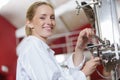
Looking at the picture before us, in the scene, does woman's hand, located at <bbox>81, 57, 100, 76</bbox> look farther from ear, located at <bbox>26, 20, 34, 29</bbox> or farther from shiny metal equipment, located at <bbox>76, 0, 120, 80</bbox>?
ear, located at <bbox>26, 20, 34, 29</bbox>

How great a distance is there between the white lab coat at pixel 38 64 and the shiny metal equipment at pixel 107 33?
10cm

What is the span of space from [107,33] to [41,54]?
0.79 ft

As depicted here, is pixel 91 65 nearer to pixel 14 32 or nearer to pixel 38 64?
pixel 38 64

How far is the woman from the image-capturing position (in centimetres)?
104

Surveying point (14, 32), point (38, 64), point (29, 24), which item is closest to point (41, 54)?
point (38, 64)

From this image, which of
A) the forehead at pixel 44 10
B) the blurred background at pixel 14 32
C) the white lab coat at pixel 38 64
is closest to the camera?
the white lab coat at pixel 38 64

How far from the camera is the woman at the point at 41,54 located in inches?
40.9

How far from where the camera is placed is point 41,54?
3.48 feet

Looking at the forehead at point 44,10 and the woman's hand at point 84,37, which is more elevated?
the forehead at point 44,10

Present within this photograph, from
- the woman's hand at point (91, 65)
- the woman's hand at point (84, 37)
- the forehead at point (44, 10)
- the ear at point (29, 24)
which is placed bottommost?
the woman's hand at point (91, 65)

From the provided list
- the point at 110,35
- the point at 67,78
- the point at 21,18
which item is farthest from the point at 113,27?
the point at 21,18

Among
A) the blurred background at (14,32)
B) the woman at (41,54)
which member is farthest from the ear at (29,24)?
the blurred background at (14,32)

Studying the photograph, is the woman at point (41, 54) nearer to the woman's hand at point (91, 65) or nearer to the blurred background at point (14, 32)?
the woman's hand at point (91, 65)

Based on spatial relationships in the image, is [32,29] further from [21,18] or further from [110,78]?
[21,18]
